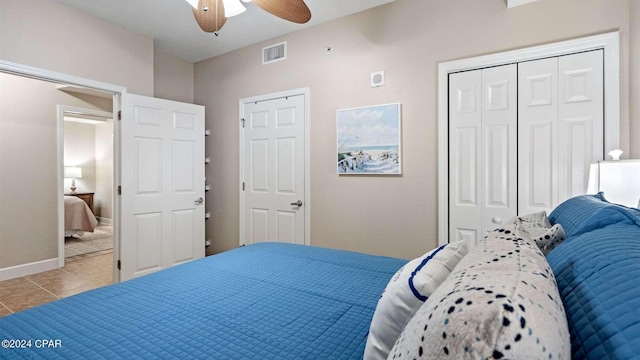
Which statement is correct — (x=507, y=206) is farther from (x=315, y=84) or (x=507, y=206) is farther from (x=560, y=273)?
(x=315, y=84)

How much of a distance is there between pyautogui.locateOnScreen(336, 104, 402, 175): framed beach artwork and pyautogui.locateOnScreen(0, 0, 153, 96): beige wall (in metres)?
2.35

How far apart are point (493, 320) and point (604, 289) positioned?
0.31 m

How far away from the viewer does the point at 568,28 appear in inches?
86.1

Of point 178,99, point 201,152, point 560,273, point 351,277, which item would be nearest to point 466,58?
point 351,277

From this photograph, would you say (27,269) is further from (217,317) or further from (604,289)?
(604,289)

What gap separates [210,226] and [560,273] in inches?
161

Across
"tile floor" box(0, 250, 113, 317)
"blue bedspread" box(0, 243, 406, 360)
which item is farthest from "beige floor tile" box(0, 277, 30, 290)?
"blue bedspread" box(0, 243, 406, 360)

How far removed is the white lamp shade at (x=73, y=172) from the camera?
7055mm

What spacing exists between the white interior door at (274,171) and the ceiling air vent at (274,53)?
463 millimetres

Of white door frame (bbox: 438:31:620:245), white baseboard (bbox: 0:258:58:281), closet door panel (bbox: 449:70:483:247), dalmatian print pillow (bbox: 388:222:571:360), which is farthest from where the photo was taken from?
white baseboard (bbox: 0:258:58:281)

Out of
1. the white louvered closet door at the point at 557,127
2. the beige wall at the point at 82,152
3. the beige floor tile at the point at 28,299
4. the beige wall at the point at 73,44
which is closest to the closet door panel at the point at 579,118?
the white louvered closet door at the point at 557,127

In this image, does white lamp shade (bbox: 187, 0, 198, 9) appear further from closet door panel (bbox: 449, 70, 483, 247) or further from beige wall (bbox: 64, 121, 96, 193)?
beige wall (bbox: 64, 121, 96, 193)

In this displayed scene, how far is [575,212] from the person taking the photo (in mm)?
1233

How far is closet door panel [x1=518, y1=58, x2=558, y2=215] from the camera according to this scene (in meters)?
2.25
